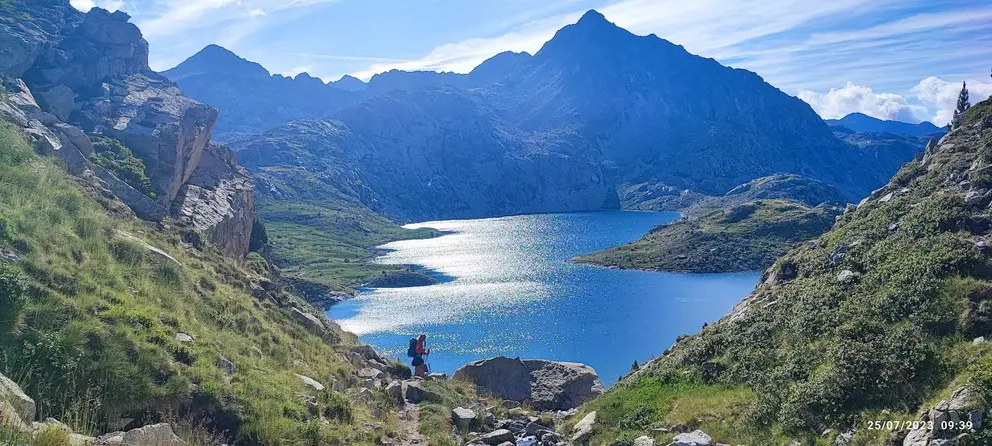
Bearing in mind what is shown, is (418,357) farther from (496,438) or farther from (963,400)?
(963,400)

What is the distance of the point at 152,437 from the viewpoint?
1092 centimetres

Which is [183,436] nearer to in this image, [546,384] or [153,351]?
[153,351]

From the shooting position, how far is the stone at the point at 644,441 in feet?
51.6

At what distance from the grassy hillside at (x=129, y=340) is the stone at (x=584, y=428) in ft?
18.7

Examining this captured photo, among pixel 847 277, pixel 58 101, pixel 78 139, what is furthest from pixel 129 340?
pixel 58 101

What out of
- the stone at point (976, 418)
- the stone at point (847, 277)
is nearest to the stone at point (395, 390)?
the stone at point (847, 277)

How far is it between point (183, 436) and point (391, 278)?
156 metres

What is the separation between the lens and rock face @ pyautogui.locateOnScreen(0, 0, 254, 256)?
3130 centimetres

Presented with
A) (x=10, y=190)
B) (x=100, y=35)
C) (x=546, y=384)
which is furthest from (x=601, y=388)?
(x=100, y=35)

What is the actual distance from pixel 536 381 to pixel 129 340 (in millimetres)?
22619

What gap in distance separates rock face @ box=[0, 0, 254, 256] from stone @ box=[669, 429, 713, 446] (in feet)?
87.8

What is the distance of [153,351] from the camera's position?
14.5 meters

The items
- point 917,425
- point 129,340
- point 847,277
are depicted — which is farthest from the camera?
point 847,277

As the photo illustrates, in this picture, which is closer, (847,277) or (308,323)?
(847,277)
